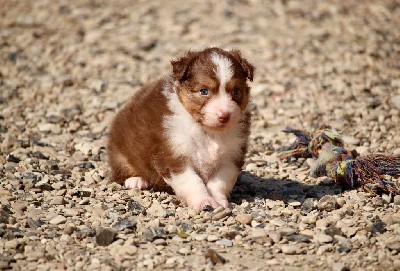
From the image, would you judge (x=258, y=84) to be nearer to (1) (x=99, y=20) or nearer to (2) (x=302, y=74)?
(2) (x=302, y=74)

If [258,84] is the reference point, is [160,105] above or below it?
above

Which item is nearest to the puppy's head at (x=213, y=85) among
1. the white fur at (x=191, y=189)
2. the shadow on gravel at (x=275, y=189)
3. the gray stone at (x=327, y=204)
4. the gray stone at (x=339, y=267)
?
the white fur at (x=191, y=189)

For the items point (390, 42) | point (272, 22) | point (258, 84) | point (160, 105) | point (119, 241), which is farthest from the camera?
point (272, 22)

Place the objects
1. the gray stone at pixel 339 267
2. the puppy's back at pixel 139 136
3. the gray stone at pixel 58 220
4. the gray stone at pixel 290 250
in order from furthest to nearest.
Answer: the puppy's back at pixel 139 136, the gray stone at pixel 58 220, the gray stone at pixel 290 250, the gray stone at pixel 339 267

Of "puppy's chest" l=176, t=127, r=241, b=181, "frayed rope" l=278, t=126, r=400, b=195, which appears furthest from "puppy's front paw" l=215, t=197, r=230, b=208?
"frayed rope" l=278, t=126, r=400, b=195

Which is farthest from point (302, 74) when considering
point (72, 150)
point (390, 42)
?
point (72, 150)

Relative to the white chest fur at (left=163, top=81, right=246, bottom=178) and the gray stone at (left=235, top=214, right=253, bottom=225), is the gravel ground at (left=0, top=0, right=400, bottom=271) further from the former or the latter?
the white chest fur at (left=163, top=81, right=246, bottom=178)

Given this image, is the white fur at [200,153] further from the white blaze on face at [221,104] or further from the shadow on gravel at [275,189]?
the shadow on gravel at [275,189]
